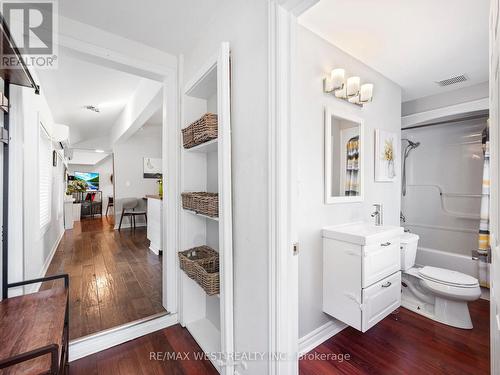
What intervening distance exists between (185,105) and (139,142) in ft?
16.8

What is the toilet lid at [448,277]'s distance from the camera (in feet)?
6.31

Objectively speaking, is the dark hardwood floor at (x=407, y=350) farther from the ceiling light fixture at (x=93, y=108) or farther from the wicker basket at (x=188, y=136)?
the ceiling light fixture at (x=93, y=108)

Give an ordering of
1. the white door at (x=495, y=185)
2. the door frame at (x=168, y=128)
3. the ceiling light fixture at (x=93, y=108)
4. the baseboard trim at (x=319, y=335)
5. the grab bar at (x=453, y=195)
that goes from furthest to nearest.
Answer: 1. the ceiling light fixture at (x=93, y=108)
2. the grab bar at (x=453, y=195)
3. the door frame at (x=168, y=128)
4. the baseboard trim at (x=319, y=335)
5. the white door at (x=495, y=185)

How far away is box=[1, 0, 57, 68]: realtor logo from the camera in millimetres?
1343

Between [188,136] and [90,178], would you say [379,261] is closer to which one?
[188,136]

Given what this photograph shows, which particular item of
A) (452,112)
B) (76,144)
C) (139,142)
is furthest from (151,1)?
(76,144)

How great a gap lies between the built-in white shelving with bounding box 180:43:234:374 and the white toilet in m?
1.86

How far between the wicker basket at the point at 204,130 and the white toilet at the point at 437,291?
6.84 feet

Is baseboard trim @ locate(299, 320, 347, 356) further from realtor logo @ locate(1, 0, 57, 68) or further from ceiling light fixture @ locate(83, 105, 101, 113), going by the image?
ceiling light fixture @ locate(83, 105, 101, 113)

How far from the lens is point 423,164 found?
141 inches

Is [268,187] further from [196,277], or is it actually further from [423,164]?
[423,164]

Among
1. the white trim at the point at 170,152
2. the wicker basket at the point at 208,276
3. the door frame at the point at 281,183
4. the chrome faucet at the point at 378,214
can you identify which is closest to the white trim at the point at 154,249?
the white trim at the point at 170,152

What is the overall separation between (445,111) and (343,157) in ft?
6.05

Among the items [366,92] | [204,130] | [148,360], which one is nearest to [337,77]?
[366,92]
